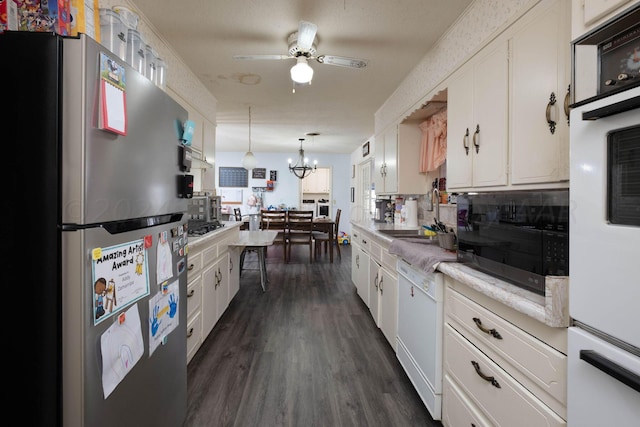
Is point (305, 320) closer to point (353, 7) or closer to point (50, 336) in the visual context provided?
point (50, 336)

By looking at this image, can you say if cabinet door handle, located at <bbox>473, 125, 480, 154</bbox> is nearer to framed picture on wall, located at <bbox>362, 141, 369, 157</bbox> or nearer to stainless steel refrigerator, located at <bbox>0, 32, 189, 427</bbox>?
stainless steel refrigerator, located at <bbox>0, 32, 189, 427</bbox>

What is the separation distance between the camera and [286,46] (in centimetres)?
223

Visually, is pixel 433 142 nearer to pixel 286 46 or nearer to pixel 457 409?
pixel 286 46

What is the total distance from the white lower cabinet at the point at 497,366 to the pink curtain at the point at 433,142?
1442 millimetres

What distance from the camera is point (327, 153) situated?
7.38m

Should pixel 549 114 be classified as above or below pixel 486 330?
above

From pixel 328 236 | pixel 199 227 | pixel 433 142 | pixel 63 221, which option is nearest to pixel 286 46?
pixel 433 142

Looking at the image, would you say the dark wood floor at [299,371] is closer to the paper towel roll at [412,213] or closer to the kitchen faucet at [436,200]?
the paper towel roll at [412,213]

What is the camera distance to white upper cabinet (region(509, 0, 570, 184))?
3.53ft

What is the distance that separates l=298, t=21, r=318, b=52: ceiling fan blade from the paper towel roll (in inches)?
69.0

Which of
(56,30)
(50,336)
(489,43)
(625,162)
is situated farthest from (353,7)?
(50,336)

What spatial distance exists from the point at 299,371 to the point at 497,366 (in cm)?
133

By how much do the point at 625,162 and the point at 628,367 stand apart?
43 centimetres

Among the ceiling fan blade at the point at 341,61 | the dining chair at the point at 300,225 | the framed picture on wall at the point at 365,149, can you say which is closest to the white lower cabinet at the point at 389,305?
the ceiling fan blade at the point at 341,61
